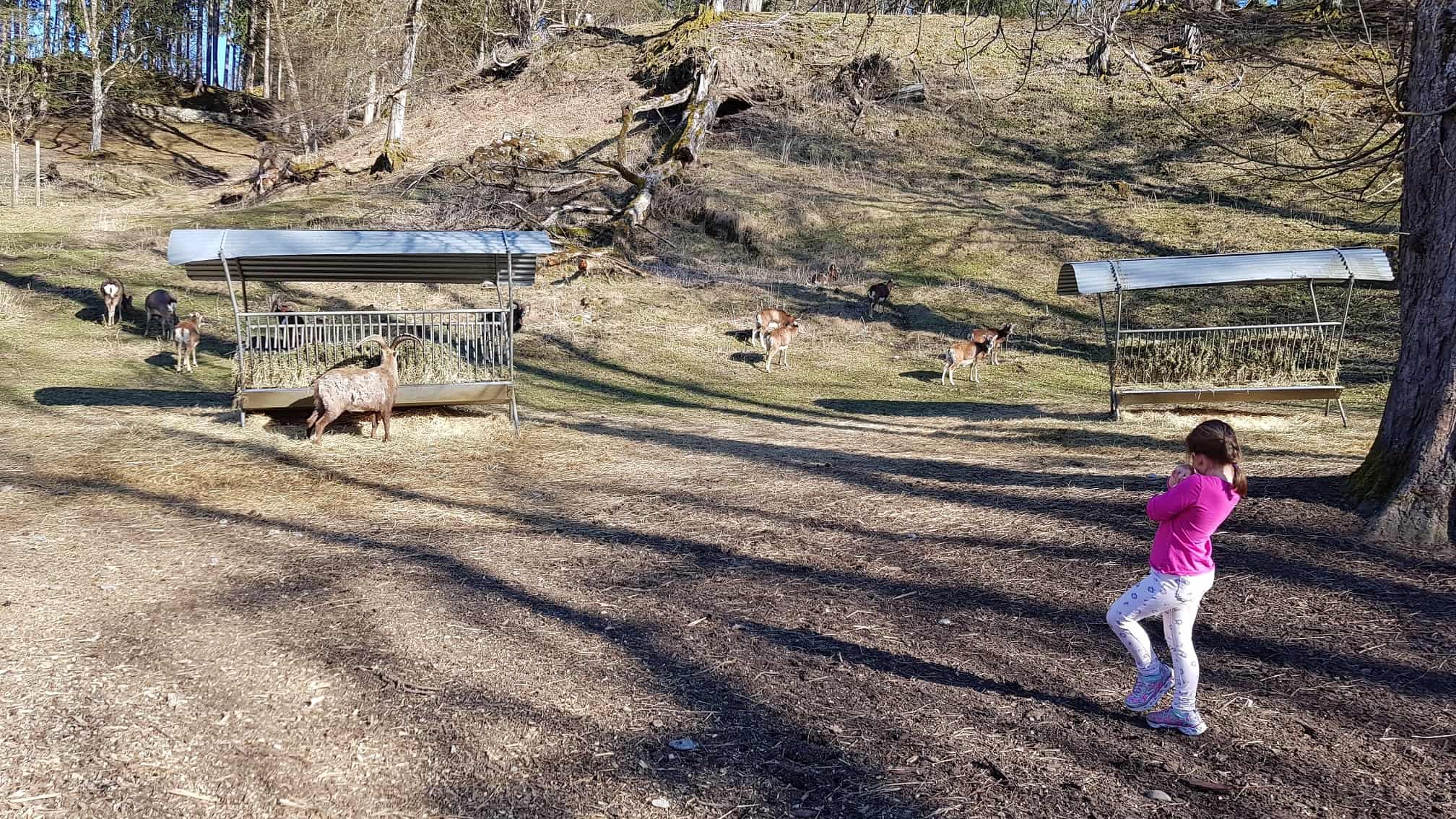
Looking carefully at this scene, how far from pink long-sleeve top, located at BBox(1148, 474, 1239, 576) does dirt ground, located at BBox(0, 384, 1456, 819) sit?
83 cm

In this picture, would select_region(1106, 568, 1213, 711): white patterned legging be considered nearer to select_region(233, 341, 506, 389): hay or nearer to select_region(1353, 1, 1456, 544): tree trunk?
select_region(1353, 1, 1456, 544): tree trunk

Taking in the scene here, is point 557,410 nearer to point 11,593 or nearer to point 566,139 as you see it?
point 11,593

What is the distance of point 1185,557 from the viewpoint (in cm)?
426

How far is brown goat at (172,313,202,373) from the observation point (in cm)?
1568

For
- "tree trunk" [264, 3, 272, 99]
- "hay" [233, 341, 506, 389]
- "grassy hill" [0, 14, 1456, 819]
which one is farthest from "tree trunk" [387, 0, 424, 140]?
"tree trunk" [264, 3, 272, 99]

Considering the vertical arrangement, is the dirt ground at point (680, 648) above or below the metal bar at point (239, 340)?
below

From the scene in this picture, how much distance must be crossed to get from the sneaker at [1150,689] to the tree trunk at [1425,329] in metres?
3.65

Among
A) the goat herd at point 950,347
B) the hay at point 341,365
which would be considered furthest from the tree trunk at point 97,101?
the hay at point 341,365

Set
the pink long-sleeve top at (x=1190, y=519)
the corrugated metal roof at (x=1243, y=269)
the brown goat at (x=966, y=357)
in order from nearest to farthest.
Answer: the pink long-sleeve top at (x=1190, y=519) < the corrugated metal roof at (x=1243, y=269) < the brown goat at (x=966, y=357)

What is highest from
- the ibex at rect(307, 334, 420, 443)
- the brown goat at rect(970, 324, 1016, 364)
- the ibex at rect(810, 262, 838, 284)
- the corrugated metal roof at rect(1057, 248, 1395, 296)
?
the corrugated metal roof at rect(1057, 248, 1395, 296)

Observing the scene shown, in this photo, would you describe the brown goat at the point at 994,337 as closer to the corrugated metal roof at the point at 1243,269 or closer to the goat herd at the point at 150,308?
the corrugated metal roof at the point at 1243,269

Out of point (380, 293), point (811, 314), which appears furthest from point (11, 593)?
point (811, 314)

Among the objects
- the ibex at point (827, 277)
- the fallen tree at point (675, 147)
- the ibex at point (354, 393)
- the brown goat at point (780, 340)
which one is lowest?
the ibex at point (354, 393)

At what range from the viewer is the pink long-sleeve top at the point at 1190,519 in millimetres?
4203
